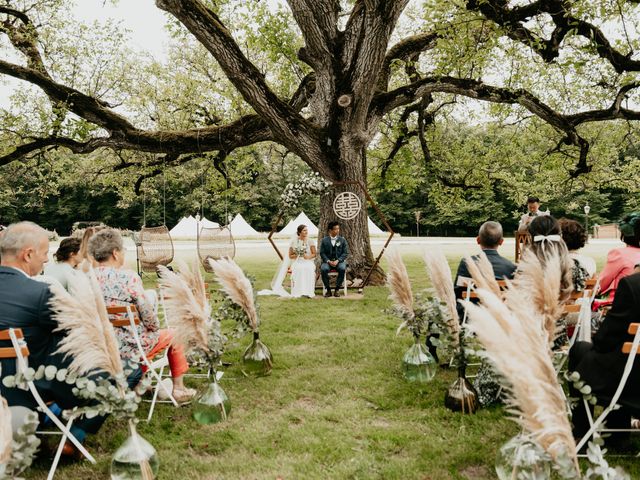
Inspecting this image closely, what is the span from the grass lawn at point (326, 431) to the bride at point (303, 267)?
14.9 ft

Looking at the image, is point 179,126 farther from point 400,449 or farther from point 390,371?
point 400,449

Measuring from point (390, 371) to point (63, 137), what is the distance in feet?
30.8

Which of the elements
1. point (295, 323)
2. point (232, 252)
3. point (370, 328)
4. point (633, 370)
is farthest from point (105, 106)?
point (633, 370)

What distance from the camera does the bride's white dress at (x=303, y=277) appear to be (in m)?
10.1

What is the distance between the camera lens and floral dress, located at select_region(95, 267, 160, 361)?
3.72 metres

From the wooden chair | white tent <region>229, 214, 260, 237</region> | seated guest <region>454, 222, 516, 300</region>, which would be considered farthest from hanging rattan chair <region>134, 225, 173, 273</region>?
white tent <region>229, 214, 260, 237</region>

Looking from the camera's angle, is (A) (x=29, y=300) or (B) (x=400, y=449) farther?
(B) (x=400, y=449)

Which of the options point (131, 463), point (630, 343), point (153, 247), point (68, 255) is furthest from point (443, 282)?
point (153, 247)

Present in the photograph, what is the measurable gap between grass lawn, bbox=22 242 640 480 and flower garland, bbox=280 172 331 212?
522 centimetres

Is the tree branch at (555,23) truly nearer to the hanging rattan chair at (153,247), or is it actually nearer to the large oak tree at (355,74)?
the large oak tree at (355,74)

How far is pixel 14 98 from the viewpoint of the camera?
11.8 m

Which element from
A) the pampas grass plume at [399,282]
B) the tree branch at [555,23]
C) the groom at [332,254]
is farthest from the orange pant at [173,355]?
the tree branch at [555,23]

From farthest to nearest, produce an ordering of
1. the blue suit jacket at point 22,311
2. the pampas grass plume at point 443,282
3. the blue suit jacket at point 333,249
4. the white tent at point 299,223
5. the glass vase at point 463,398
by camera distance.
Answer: the white tent at point 299,223
the blue suit jacket at point 333,249
the glass vase at point 463,398
the pampas grass plume at point 443,282
the blue suit jacket at point 22,311

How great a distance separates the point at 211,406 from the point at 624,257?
3610 millimetres
